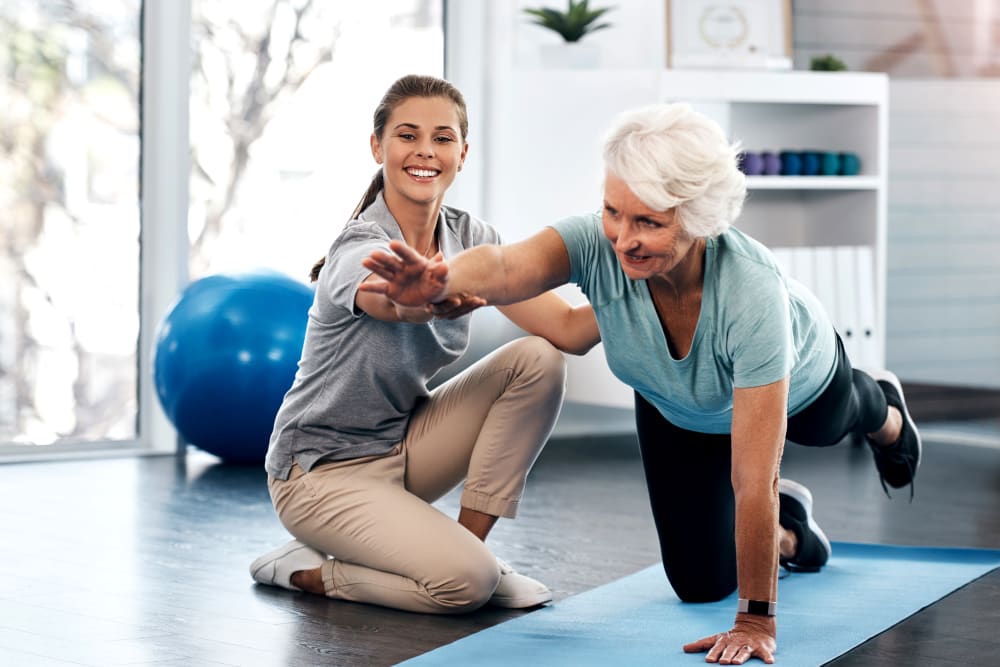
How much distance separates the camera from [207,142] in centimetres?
477

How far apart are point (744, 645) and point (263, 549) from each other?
1.34 m

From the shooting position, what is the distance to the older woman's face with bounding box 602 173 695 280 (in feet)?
6.45

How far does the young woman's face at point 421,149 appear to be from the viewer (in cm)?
241

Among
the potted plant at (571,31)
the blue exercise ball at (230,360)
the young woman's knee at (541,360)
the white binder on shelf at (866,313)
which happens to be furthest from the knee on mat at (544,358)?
the white binder on shelf at (866,313)

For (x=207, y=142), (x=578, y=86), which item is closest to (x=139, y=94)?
(x=207, y=142)

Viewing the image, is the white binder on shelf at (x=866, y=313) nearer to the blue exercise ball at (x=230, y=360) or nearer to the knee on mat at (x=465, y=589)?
the blue exercise ball at (x=230, y=360)

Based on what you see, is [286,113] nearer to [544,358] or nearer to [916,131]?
[916,131]

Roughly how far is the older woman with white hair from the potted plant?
8.40 ft

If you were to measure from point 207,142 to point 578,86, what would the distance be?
133cm

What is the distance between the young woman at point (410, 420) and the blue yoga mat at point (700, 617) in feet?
0.54

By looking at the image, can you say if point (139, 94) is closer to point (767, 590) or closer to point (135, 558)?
point (135, 558)

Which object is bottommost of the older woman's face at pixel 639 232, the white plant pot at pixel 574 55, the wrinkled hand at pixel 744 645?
the wrinkled hand at pixel 744 645

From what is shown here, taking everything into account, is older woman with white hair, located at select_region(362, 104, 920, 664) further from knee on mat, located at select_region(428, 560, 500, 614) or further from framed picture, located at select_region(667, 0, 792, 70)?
framed picture, located at select_region(667, 0, 792, 70)

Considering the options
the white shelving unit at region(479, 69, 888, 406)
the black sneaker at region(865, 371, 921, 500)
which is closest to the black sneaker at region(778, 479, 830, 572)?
the black sneaker at region(865, 371, 921, 500)
